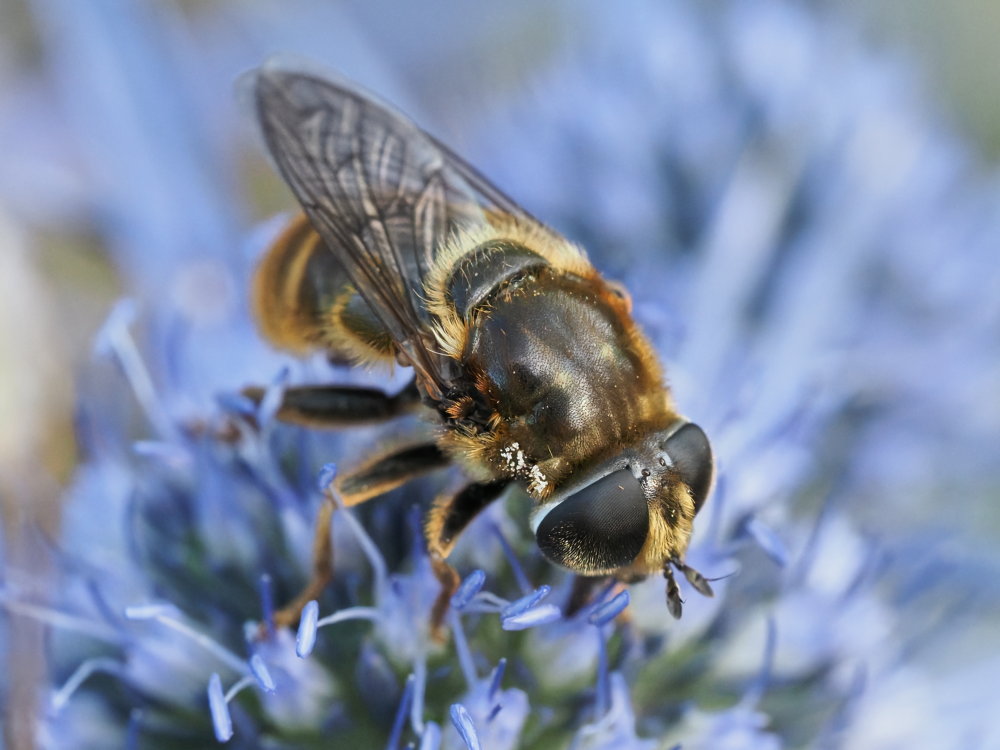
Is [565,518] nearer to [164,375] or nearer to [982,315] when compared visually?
[164,375]

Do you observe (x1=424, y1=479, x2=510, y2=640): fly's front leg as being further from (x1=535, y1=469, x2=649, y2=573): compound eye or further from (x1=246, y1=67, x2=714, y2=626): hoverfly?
(x1=535, y1=469, x2=649, y2=573): compound eye

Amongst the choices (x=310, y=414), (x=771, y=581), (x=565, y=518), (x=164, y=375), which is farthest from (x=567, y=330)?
(x=164, y=375)

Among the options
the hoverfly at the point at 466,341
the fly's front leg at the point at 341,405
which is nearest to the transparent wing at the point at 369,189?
the hoverfly at the point at 466,341

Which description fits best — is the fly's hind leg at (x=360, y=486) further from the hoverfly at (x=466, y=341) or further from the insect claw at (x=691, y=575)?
the insect claw at (x=691, y=575)

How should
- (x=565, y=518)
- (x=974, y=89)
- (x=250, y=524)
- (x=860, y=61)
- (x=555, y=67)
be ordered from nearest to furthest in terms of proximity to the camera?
(x=565, y=518)
(x=250, y=524)
(x=860, y=61)
(x=555, y=67)
(x=974, y=89)

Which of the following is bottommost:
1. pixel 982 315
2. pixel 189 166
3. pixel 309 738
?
pixel 309 738

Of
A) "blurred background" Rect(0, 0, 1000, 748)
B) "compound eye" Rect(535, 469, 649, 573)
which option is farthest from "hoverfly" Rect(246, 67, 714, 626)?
"blurred background" Rect(0, 0, 1000, 748)

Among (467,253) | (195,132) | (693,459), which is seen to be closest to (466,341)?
(467,253)

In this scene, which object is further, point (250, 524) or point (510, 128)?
point (510, 128)
